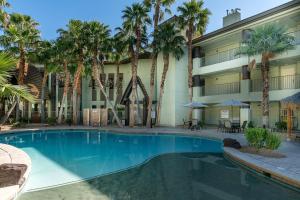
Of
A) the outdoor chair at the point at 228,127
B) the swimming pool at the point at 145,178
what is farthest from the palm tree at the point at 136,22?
the swimming pool at the point at 145,178

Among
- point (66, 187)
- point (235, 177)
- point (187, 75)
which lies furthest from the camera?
point (187, 75)

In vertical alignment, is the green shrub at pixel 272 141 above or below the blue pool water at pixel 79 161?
above

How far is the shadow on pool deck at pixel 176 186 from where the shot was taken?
675 cm

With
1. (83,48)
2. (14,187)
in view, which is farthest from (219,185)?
(83,48)

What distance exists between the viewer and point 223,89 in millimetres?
26375

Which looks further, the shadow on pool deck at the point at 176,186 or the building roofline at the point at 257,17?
the building roofline at the point at 257,17

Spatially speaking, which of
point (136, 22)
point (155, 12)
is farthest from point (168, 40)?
point (136, 22)

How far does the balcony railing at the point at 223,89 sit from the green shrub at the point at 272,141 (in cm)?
1382

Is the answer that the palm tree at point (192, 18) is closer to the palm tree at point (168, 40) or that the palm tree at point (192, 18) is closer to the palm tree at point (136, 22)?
the palm tree at point (168, 40)

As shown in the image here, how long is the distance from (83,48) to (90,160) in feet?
58.3

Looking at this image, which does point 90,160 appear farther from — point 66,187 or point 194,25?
point 194,25

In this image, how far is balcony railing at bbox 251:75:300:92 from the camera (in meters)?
19.8

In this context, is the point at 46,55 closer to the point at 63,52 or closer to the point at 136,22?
the point at 63,52

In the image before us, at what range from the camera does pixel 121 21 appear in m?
25.6
